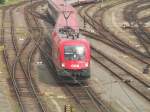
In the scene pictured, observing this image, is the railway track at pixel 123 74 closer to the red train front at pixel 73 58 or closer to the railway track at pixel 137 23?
the red train front at pixel 73 58

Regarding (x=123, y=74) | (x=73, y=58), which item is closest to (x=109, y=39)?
(x=123, y=74)

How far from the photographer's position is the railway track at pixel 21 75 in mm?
29803

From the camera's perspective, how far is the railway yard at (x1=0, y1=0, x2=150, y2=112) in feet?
99.6

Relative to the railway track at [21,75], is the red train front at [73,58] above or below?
above

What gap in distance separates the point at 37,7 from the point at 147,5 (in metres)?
15.4

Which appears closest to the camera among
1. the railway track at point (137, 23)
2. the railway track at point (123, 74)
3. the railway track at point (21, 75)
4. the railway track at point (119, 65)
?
the railway track at point (21, 75)

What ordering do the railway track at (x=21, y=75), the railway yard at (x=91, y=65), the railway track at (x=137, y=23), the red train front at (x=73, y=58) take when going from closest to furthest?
the railway track at (x=21, y=75)
the railway yard at (x=91, y=65)
the red train front at (x=73, y=58)
the railway track at (x=137, y=23)

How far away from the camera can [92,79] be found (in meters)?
35.8

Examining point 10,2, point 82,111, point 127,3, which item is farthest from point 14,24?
point 82,111

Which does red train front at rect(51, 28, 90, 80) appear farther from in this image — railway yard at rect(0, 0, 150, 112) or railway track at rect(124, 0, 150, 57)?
railway track at rect(124, 0, 150, 57)

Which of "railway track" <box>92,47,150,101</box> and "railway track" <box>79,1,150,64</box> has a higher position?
"railway track" <box>79,1,150,64</box>

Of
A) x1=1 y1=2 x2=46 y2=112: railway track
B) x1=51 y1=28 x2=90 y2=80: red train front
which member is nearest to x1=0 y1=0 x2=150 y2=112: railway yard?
x1=1 y1=2 x2=46 y2=112: railway track

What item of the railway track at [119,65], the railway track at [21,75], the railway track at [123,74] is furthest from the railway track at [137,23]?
the railway track at [21,75]

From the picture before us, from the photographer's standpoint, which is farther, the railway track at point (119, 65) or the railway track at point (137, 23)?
the railway track at point (137, 23)
